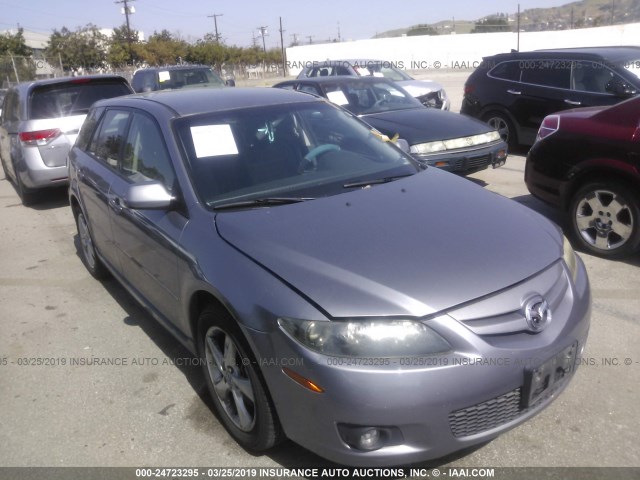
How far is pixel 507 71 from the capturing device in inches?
373

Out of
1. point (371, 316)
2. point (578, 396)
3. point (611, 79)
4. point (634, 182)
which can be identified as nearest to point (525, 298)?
point (371, 316)

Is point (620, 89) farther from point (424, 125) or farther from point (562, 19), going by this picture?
point (562, 19)

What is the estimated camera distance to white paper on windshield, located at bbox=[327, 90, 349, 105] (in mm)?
8531

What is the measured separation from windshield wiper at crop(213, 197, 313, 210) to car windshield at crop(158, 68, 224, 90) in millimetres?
11725

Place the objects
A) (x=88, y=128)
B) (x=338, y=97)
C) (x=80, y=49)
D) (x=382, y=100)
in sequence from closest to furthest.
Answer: (x=88, y=128), (x=382, y=100), (x=338, y=97), (x=80, y=49)

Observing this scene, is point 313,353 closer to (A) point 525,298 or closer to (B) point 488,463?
(A) point 525,298

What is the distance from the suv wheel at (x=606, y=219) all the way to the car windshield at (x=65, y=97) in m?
6.54

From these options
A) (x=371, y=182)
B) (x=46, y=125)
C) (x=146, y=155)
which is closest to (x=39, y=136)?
(x=46, y=125)

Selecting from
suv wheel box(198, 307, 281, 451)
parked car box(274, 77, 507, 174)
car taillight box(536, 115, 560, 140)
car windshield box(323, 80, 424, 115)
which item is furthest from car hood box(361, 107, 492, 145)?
suv wheel box(198, 307, 281, 451)

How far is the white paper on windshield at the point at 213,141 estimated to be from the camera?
3.27m

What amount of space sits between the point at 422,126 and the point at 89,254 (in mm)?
4182

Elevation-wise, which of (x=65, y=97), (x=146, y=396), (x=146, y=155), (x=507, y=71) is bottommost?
(x=146, y=396)

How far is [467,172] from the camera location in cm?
686

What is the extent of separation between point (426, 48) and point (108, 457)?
5382 cm
